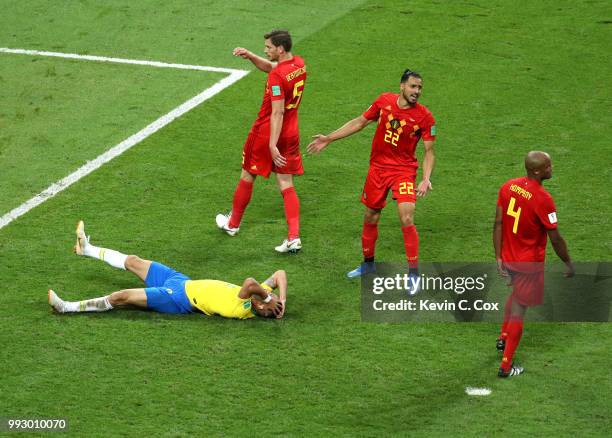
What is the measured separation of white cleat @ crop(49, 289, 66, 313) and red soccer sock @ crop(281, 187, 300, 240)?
8.57 ft

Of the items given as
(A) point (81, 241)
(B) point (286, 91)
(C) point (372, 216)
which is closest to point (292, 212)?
(C) point (372, 216)

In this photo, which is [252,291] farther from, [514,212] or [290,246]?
[514,212]

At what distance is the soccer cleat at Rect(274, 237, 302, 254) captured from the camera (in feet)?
41.6

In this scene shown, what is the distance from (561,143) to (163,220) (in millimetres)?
5201

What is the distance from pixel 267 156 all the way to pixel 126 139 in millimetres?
3188

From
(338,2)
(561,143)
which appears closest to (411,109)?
(561,143)

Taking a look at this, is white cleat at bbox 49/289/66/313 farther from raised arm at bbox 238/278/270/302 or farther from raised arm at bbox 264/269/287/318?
raised arm at bbox 264/269/287/318

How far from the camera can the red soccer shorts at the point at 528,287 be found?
33.4 feet

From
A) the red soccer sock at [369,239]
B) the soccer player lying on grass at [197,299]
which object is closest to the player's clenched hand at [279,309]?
the soccer player lying on grass at [197,299]

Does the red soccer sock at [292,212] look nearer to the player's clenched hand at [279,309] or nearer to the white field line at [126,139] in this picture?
the player's clenched hand at [279,309]

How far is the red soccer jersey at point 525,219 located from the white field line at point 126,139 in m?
5.76

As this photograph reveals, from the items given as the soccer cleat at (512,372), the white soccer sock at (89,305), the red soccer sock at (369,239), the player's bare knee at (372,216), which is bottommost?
the soccer cleat at (512,372)

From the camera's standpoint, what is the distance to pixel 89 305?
36.8 feet

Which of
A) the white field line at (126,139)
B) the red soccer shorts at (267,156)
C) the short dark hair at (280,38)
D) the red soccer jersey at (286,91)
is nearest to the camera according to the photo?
the short dark hair at (280,38)
